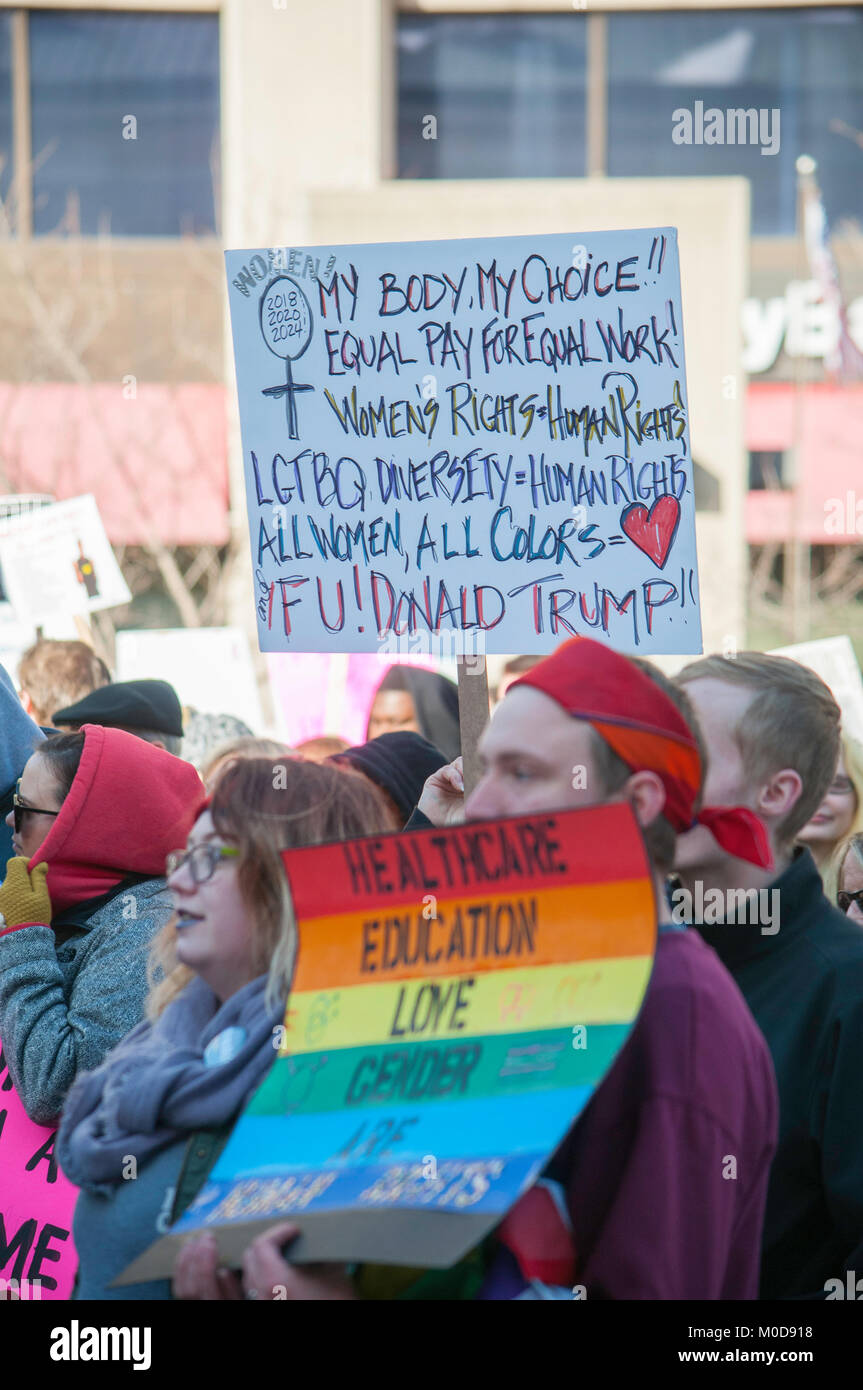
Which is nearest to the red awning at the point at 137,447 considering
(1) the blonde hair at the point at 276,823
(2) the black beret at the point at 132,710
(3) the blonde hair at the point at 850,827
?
(2) the black beret at the point at 132,710

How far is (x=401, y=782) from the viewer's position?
268cm

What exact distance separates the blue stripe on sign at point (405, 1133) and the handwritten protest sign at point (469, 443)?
3.02 feet

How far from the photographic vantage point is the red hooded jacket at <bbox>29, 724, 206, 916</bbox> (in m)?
2.46

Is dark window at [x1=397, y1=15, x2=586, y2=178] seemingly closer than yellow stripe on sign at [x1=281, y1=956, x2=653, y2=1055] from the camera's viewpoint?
No

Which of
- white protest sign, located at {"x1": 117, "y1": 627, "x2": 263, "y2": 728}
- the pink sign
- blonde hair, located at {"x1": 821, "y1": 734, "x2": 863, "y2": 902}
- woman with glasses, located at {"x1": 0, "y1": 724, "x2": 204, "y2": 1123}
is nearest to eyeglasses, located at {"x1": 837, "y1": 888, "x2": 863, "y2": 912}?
blonde hair, located at {"x1": 821, "y1": 734, "x2": 863, "y2": 902}

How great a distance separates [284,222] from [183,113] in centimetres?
242

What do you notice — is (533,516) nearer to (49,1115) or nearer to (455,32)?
(49,1115)

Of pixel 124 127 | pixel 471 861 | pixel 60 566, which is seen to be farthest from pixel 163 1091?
pixel 124 127

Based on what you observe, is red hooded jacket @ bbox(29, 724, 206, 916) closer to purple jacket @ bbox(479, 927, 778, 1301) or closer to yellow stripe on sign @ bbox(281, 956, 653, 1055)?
yellow stripe on sign @ bbox(281, 956, 653, 1055)

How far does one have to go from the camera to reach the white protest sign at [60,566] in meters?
5.35

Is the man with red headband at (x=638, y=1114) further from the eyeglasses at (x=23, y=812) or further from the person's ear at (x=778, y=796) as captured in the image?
the eyeglasses at (x=23, y=812)

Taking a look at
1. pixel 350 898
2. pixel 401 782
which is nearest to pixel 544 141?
pixel 401 782

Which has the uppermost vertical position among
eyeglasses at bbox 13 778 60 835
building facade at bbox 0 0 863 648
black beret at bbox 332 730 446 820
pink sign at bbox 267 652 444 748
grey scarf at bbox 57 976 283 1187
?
building facade at bbox 0 0 863 648

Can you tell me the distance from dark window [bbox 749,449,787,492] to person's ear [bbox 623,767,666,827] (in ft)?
45.8
